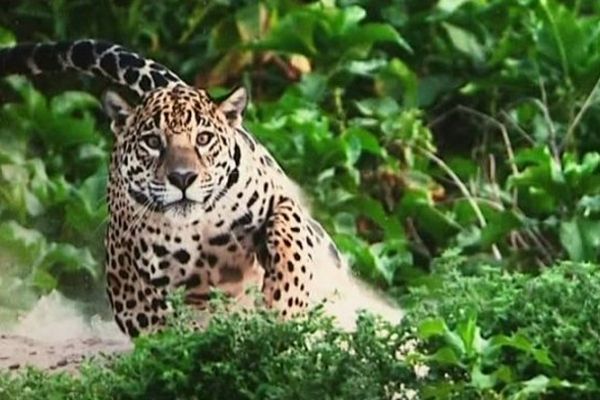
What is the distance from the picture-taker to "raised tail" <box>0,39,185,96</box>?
6.08m

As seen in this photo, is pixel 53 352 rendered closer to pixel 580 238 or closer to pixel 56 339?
pixel 56 339

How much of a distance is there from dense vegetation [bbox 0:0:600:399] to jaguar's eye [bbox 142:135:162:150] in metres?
0.31

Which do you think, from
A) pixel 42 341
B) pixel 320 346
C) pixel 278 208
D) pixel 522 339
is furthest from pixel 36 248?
pixel 522 339

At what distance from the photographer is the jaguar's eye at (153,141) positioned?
5.86m

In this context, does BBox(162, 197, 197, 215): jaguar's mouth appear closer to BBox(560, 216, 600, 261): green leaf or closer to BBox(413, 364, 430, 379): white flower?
BBox(413, 364, 430, 379): white flower

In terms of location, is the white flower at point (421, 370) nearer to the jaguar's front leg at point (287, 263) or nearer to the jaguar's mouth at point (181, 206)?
the jaguar's front leg at point (287, 263)

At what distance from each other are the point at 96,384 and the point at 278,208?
0.79 metres

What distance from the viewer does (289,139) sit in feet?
21.5

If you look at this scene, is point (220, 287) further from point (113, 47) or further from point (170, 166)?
point (113, 47)

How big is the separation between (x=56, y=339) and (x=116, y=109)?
2.02 ft

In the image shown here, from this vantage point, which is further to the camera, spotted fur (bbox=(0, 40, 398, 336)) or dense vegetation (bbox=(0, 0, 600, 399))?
spotted fur (bbox=(0, 40, 398, 336))

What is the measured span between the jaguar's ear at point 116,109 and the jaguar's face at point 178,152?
0.04 feet

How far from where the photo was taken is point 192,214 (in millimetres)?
5879

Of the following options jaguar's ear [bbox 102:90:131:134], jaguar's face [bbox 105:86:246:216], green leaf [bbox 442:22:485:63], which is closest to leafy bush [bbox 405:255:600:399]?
jaguar's face [bbox 105:86:246:216]
